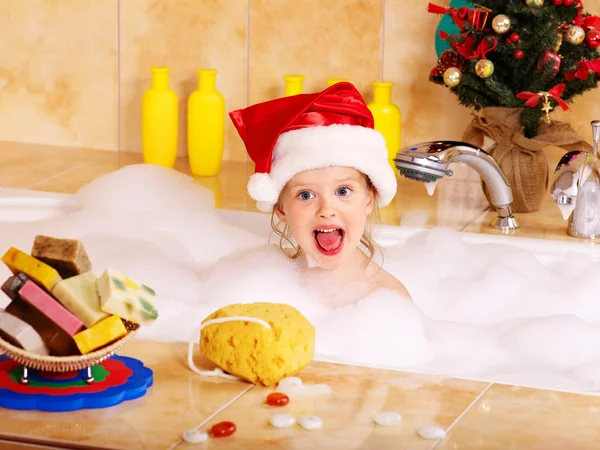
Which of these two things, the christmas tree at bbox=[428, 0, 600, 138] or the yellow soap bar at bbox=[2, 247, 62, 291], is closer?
the yellow soap bar at bbox=[2, 247, 62, 291]

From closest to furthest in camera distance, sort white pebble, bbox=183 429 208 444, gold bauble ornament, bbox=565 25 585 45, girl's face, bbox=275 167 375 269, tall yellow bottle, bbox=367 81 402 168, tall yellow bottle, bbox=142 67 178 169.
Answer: white pebble, bbox=183 429 208 444
girl's face, bbox=275 167 375 269
gold bauble ornament, bbox=565 25 585 45
tall yellow bottle, bbox=367 81 402 168
tall yellow bottle, bbox=142 67 178 169

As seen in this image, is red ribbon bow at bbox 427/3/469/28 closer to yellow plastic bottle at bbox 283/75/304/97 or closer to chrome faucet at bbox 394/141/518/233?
chrome faucet at bbox 394/141/518/233

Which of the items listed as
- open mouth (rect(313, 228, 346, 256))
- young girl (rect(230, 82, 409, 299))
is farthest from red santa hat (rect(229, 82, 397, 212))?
open mouth (rect(313, 228, 346, 256))

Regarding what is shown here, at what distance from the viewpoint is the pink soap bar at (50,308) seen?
3.39 feet

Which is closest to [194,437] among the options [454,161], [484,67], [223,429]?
[223,429]

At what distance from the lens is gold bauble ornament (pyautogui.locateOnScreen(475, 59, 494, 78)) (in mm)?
1899

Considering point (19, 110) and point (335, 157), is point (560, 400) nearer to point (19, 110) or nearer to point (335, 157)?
point (335, 157)

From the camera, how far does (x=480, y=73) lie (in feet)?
6.29

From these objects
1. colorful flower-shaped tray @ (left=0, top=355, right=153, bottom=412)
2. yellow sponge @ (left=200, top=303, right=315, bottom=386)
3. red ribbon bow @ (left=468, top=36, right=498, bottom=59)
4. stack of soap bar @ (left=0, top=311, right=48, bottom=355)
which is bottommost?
colorful flower-shaped tray @ (left=0, top=355, right=153, bottom=412)

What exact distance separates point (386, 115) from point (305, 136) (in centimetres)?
68

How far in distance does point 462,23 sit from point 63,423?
1.20 metres

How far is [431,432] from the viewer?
1023mm

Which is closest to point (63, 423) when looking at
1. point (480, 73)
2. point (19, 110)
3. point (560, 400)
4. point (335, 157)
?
point (560, 400)

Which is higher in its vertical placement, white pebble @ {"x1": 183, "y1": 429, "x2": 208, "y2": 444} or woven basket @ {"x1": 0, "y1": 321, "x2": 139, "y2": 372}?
woven basket @ {"x1": 0, "y1": 321, "x2": 139, "y2": 372}
